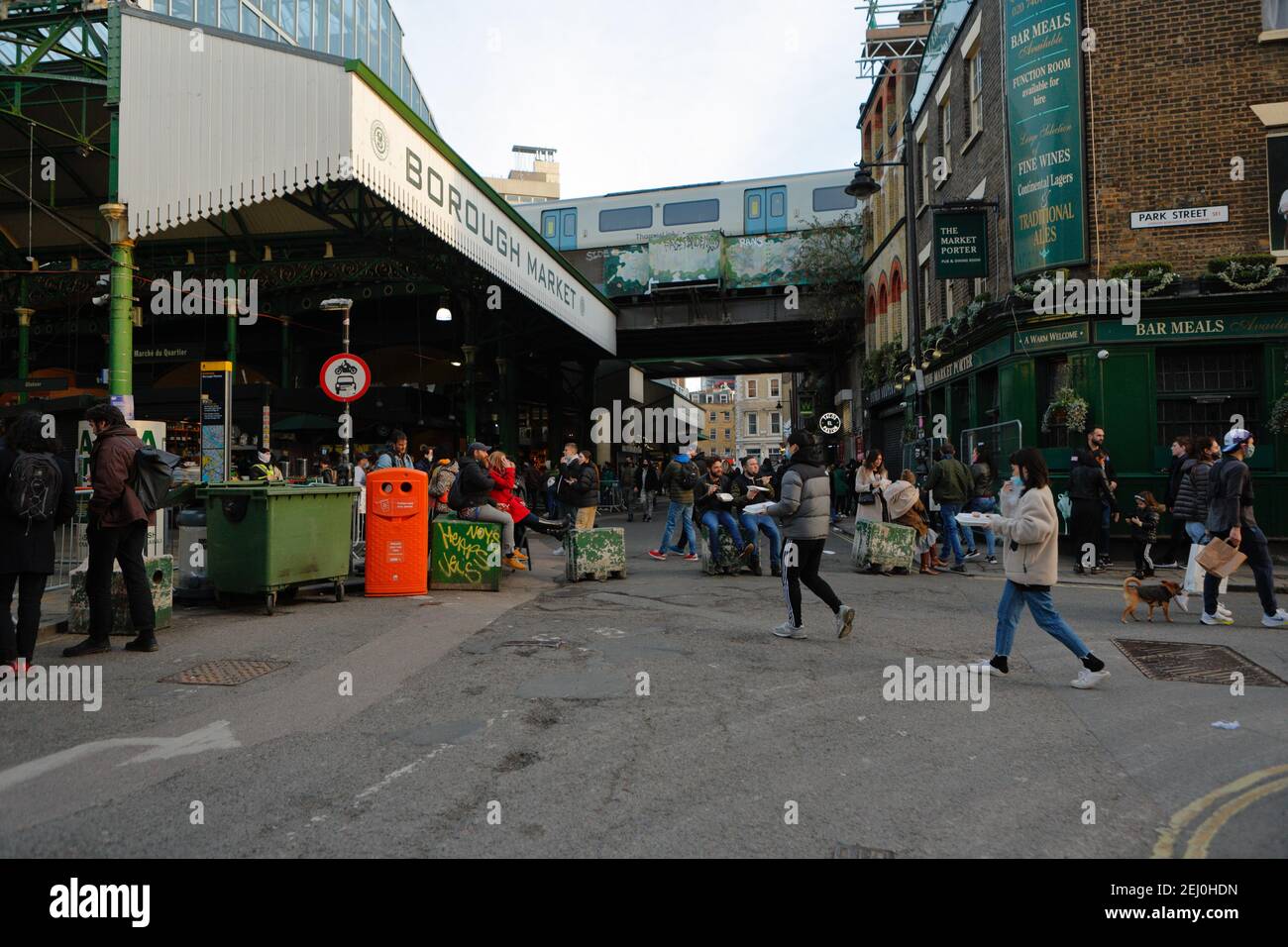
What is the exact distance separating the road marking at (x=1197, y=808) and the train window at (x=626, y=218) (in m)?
27.8

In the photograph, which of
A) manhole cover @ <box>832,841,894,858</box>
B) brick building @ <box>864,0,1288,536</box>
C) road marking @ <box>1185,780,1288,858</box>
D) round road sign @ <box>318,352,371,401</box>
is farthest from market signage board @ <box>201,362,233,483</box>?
brick building @ <box>864,0,1288,536</box>

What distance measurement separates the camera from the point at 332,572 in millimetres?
9344

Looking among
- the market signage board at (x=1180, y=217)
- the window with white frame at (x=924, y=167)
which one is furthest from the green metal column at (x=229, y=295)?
the market signage board at (x=1180, y=217)

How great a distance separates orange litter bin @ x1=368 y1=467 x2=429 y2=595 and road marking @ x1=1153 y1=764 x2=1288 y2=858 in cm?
789

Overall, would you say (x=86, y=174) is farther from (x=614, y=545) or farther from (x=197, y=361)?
(x=614, y=545)

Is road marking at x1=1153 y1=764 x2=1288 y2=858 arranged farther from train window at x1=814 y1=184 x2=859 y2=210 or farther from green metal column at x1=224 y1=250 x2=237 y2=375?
train window at x1=814 y1=184 x2=859 y2=210

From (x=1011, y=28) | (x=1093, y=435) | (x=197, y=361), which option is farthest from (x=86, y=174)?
(x=1093, y=435)

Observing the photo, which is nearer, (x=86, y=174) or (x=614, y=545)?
(x=614, y=545)

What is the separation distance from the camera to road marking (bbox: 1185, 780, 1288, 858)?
327 cm

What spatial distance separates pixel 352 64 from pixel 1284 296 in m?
14.6

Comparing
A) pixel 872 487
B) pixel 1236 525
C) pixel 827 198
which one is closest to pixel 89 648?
pixel 1236 525

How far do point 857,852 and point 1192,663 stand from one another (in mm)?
4854

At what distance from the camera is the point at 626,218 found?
30172mm

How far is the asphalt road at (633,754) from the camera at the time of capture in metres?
3.37
